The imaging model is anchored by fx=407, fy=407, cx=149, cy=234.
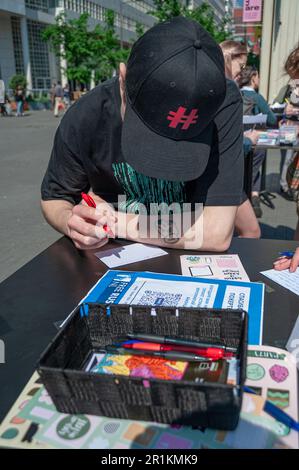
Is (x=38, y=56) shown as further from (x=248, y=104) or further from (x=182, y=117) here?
(x=182, y=117)

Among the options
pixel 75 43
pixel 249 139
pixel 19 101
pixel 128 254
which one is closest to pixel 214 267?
pixel 128 254

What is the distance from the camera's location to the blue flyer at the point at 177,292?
1.14 m

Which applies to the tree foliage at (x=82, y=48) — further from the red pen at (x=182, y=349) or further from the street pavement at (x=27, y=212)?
the red pen at (x=182, y=349)

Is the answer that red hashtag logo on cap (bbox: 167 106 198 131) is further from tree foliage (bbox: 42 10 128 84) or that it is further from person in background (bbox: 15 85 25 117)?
tree foliage (bbox: 42 10 128 84)

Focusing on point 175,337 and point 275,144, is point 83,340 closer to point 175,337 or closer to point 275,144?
point 175,337

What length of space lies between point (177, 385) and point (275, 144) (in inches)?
162

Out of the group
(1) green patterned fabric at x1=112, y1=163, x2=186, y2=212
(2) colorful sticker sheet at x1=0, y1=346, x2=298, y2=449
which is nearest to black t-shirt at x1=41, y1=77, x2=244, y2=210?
(1) green patterned fabric at x1=112, y1=163, x2=186, y2=212

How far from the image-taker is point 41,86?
32594 millimetres

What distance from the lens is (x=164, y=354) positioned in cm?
87

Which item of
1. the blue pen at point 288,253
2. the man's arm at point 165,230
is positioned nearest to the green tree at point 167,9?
the man's arm at point 165,230

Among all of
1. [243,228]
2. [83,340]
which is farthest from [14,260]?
[83,340]

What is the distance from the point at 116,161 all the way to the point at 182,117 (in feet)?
1.62

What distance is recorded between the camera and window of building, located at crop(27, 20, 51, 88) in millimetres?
31594

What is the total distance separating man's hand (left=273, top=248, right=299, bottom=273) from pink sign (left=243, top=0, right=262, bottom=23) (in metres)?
8.37
